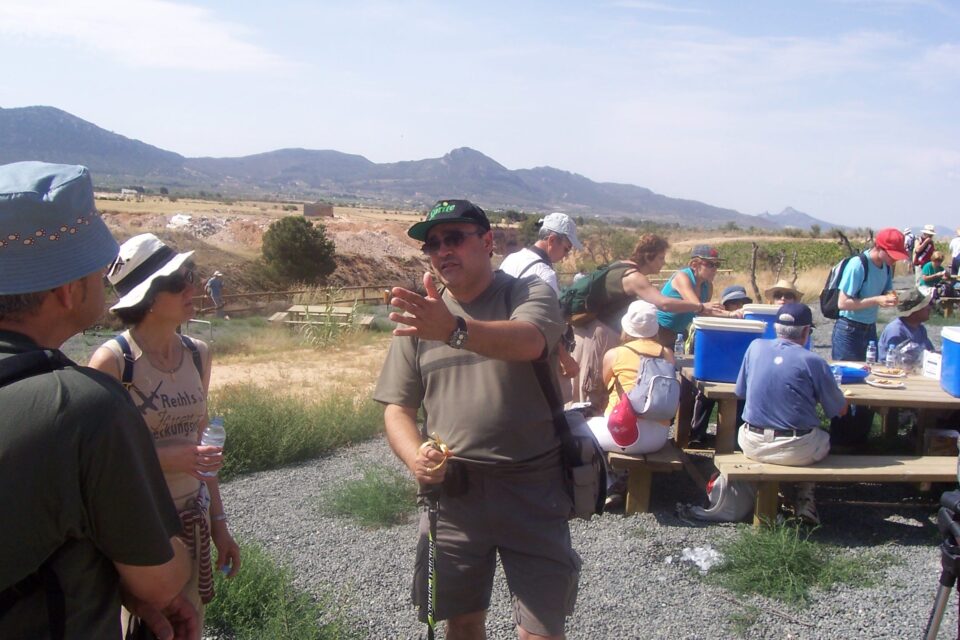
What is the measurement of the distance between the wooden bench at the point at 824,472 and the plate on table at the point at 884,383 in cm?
67

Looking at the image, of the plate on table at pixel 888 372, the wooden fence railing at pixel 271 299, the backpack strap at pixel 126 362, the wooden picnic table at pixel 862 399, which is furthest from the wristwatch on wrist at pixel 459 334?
the wooden fence railing at pixel 271 299

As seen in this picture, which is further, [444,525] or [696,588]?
[696,588]

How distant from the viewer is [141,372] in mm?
2529

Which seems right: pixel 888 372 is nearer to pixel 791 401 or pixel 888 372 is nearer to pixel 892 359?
pixel 892 359

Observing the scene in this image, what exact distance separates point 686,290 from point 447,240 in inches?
143

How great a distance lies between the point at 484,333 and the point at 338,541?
278cm

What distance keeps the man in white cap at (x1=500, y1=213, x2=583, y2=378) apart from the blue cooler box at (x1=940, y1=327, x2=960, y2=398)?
246 centimetres

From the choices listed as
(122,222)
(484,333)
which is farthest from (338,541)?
(122,222)

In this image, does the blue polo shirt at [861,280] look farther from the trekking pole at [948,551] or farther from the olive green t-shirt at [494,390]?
the olive green t-shirt at [494,390]

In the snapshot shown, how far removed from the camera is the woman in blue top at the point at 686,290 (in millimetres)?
5824

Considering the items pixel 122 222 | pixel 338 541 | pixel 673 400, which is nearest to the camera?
pixel 338 541

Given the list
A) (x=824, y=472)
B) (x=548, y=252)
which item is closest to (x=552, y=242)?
(x=548, y=252)

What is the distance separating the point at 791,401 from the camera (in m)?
4.62

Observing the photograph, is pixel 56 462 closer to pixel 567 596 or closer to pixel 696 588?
pixel 567 596
